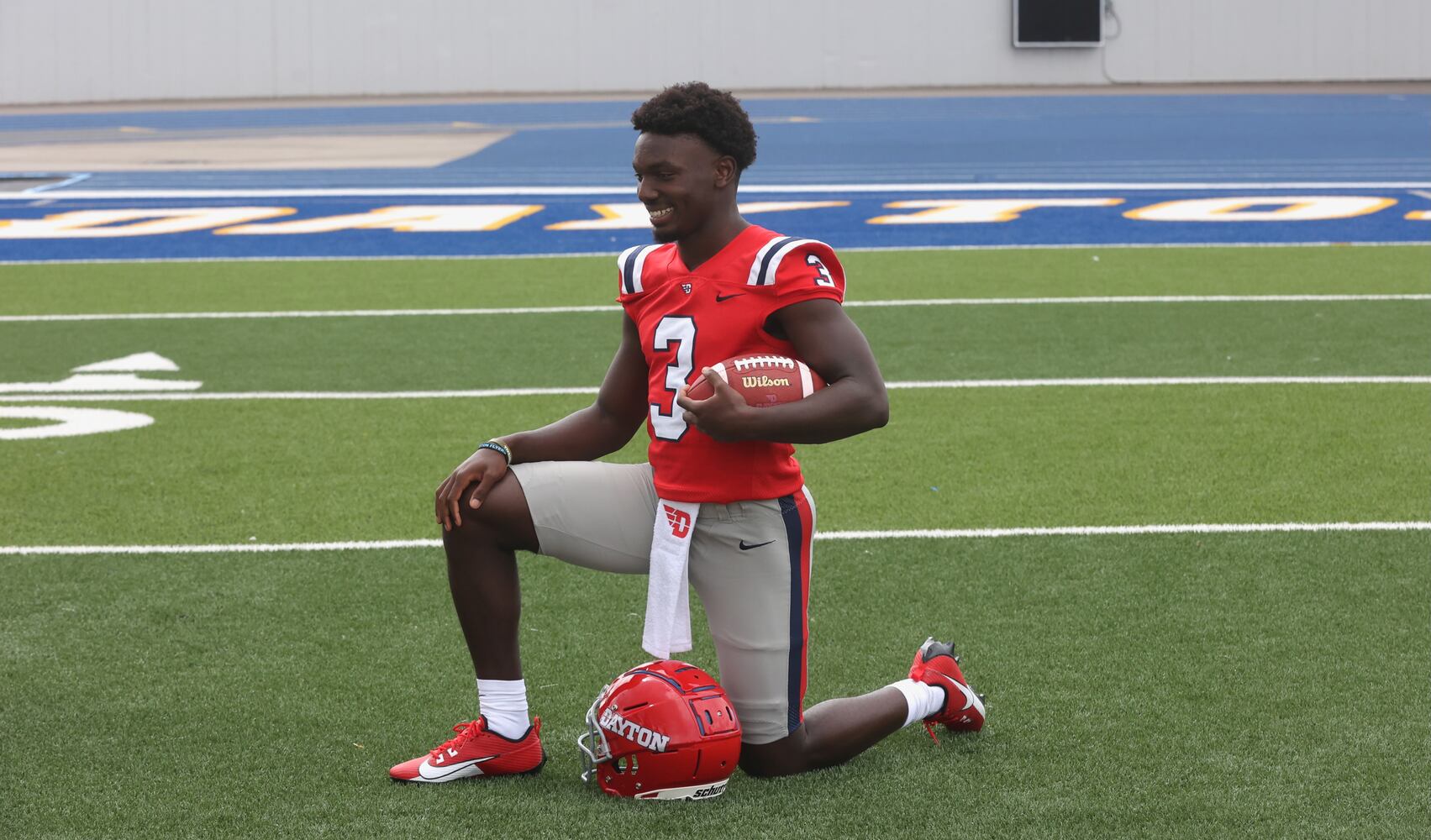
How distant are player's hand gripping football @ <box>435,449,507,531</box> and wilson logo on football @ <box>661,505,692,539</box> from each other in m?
0.39

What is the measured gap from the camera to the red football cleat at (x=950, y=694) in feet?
12.6

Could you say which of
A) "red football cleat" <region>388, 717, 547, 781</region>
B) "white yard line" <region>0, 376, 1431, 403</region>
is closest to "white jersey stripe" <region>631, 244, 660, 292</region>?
"red football cleat" <region>388, 717, 547, 781</region>

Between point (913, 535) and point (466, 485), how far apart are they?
8.31 ft

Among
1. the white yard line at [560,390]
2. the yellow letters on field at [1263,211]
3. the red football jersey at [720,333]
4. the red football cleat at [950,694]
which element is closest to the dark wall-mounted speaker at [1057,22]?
the yellow letters on field at [1263,211]

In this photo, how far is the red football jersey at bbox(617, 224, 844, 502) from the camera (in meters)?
3.42

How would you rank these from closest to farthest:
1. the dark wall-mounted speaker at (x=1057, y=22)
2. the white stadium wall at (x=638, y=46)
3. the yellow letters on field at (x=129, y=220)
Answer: the yellow letters on field at (x=129, y=220), the dark wall-mounted speaker at (x=1057, y=22), the white stadium wall at (x=638, y=46)

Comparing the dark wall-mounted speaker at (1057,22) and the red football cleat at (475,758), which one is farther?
the dark wall-mounted speaker at (1057,22)

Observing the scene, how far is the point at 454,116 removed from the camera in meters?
28.2

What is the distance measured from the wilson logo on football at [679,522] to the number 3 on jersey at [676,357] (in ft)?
0.54

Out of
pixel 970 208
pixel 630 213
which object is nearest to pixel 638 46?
pixel 630 213

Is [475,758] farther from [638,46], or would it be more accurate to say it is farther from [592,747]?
[638,46]

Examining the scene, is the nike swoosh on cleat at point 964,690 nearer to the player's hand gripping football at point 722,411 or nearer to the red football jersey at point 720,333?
the red football jersey at point 720,333

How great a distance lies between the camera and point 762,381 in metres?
3.30

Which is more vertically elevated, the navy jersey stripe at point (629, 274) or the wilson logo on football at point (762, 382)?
the navy jersey stripe at point (629, 274)
